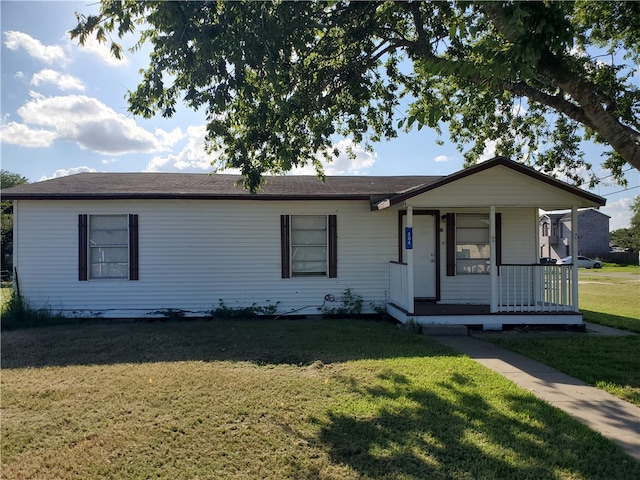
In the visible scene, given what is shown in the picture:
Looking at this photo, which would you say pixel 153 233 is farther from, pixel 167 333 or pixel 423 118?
pixel 423 118

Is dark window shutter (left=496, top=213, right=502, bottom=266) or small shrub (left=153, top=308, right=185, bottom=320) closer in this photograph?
small shrub (left=153, top=308, right=185, bottom=320)

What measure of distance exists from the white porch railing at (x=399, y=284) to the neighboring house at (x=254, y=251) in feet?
0.08

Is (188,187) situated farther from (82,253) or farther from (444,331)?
(444,331)

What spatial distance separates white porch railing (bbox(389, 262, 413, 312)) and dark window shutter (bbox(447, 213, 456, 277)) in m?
1.48

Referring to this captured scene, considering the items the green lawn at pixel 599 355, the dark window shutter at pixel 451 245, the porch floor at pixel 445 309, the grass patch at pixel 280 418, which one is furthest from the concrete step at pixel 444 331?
the dark window shutter at pixel 451 245

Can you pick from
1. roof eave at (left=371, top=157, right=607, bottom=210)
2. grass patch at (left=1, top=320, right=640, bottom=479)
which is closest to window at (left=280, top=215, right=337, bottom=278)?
roof eave at (left=371, top=157, right=607, bottom=210)

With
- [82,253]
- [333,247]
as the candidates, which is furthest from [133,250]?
[333,247]

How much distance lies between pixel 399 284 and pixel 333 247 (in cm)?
182

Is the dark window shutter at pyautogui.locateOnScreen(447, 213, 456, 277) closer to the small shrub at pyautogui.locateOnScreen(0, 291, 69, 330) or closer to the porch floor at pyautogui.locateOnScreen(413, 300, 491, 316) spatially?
the porch floor at pyautogui.locateOnScreen(413, 300, 491, 316)

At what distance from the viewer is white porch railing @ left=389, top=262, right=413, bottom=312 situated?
28.7 feet

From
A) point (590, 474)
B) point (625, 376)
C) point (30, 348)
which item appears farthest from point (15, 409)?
point (625, 376)

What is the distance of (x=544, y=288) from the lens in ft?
29.4

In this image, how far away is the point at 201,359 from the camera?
20.4 ft

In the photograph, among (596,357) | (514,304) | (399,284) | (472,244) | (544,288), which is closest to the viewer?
(596,357)
